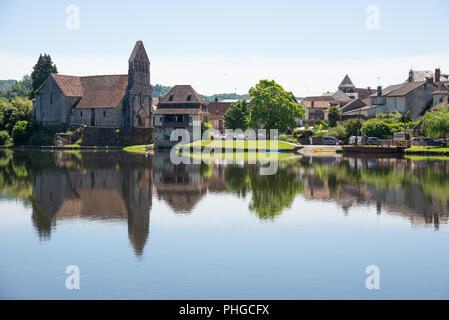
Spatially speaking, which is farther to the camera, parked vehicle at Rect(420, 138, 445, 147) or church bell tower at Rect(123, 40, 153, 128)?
church bell tower at Rect(123, 40, 153, 128)

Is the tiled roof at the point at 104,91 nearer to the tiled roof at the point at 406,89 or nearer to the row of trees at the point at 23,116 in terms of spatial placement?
the row of trees at the point at 23,116

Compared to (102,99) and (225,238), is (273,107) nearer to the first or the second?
(102,99)

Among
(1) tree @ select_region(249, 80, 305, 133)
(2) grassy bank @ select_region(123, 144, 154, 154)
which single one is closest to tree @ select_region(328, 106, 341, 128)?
(1) tree @ select_region(249, 80, 305, 133)

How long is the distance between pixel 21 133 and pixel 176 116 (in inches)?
1413

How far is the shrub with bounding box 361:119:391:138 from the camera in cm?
8384

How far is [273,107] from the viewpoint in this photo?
91625 millimetres

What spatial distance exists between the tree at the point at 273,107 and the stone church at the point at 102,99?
2846cm

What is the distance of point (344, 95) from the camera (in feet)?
518

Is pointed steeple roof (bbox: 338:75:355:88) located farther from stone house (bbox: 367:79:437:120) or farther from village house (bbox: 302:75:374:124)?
stone house (bbox: 367:79:437:120)

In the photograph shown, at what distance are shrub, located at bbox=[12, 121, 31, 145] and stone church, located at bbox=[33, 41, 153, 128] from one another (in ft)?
13.7

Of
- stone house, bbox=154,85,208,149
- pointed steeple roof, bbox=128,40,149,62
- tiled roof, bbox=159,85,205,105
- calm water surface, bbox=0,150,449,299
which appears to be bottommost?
calm water surface, bbox=0,150,449,299

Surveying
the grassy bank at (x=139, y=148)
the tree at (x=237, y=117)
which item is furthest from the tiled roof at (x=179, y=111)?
the tree at (x=237, y=117)

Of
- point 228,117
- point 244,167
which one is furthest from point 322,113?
point 244,167
